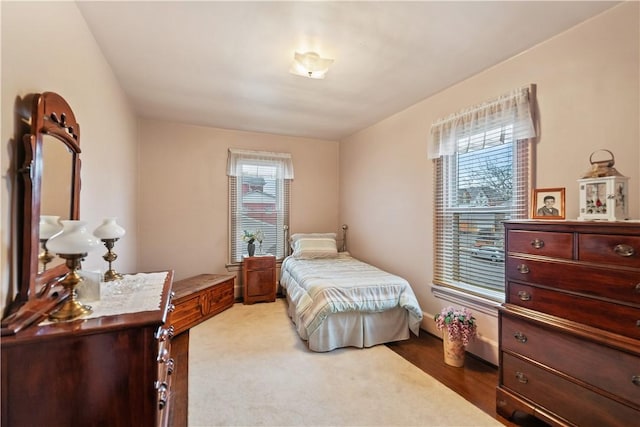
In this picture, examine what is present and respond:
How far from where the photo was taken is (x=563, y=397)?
5.46 feet

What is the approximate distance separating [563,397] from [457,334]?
0.93 meters

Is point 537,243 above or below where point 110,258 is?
above

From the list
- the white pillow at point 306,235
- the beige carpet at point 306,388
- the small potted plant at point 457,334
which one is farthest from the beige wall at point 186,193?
the small potted plant at point 457,334

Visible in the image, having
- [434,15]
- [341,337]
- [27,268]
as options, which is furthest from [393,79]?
[27,268]

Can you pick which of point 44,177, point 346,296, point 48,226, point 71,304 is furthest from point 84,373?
point 346,296

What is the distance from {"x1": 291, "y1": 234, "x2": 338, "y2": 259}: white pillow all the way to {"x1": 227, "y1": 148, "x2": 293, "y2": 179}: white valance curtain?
3.63 ft

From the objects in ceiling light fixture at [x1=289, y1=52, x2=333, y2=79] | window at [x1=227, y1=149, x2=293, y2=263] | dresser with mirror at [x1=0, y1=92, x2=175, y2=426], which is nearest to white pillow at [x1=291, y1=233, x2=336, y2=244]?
window at [x1=227, y1=149, x2=293, y2=263]

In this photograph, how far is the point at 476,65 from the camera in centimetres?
255

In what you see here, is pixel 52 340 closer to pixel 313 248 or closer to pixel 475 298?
pixel 475 298

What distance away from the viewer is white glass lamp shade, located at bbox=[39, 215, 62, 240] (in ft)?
4.29

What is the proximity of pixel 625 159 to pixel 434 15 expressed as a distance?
146cm

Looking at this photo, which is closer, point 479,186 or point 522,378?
point 522,378

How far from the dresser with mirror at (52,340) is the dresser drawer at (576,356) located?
2.04m

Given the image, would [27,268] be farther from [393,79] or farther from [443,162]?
[443,162]
